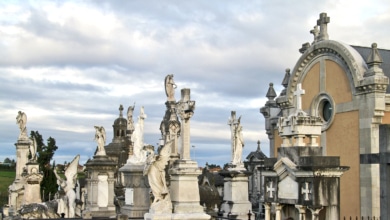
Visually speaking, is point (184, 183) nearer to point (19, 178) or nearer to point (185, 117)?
point (185, 117)

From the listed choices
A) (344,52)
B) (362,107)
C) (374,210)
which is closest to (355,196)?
(374,210)

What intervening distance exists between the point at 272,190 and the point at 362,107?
9.22 meters

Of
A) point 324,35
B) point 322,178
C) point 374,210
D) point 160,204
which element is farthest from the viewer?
point 324,35

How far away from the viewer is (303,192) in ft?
30.9

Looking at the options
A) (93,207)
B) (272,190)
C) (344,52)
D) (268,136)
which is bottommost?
(93,207)

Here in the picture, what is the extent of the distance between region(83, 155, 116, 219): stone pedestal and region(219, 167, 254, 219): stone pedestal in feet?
14.6

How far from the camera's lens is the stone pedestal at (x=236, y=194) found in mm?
20281

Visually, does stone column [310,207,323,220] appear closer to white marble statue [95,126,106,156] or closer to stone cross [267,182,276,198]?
stone cross [267,182,276,198]

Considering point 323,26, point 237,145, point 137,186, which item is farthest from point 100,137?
point 323,26

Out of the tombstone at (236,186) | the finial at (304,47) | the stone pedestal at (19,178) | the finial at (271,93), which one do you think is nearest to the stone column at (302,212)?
the tombstone at (236,186)

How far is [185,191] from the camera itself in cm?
1455

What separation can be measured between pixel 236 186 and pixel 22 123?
36.4 ft

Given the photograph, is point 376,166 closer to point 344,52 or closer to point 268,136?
point 344,52

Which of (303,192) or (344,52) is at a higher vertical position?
(344,52)
